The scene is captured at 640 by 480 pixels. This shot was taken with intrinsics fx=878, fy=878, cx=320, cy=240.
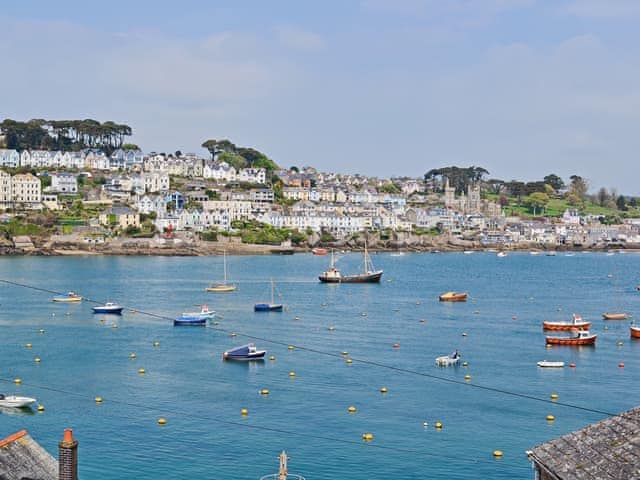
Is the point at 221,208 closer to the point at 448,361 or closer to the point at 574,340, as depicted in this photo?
the point at 574,340

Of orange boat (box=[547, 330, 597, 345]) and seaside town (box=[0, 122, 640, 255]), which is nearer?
orange boat (box=[547, 330, 597, 345])

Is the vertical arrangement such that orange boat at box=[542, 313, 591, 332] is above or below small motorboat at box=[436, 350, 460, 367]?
above

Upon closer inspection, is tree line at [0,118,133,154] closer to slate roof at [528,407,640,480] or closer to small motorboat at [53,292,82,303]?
small motorboat at [53,292,82,303]

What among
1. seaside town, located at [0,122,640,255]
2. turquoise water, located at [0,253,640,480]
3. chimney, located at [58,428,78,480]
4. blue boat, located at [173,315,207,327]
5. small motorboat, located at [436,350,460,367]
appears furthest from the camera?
seaside town, located at [0,122,640,255]

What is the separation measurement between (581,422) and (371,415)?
670cm

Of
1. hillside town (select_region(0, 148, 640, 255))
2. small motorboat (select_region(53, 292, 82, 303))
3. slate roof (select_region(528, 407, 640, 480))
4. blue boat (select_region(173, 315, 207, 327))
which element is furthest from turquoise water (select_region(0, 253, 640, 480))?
hillside town (select_region(0, 148, 640, 255))

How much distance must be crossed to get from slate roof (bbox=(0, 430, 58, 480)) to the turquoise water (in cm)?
819

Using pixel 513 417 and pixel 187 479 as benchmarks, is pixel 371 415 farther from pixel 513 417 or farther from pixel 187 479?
pixel 187 479

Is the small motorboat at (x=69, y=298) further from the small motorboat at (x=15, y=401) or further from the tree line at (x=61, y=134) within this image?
the tree line at (x=61, y=134)

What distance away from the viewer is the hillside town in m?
126

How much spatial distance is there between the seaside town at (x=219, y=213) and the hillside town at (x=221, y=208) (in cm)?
20

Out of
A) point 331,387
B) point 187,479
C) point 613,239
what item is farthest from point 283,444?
point 613,239

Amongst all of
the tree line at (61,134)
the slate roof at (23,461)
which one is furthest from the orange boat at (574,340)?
the tree line at (61,134)

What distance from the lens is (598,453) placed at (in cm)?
1106
